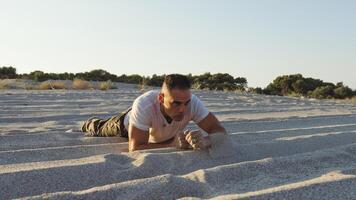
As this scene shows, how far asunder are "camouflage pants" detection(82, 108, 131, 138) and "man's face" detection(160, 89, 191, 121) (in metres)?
0.81

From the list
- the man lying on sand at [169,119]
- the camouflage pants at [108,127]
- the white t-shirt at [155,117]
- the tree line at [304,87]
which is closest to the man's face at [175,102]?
the man lying on sand at [169,119]

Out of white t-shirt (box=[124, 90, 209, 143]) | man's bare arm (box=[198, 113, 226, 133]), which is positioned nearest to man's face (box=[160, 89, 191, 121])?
white t-shirt (box=[124, 90, 209, 143])

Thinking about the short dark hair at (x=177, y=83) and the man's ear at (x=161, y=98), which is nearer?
the short dark hair at (x=177, y=83)

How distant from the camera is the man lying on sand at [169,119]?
3.45m

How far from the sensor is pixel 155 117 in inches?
146

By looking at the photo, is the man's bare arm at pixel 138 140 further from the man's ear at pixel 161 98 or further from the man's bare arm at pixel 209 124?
the man's bare arm at pixel 209 124

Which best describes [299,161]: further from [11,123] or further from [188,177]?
[11,123]

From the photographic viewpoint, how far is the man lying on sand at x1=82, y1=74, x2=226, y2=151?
3.45 metres

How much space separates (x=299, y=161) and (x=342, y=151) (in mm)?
538

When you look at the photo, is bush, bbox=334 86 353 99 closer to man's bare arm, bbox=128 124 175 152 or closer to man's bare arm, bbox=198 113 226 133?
man's bare arm, bbox=198 113 226 133

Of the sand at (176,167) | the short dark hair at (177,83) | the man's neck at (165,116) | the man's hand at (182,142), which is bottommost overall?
the sand at (176,167)

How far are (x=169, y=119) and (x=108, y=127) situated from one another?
899mm

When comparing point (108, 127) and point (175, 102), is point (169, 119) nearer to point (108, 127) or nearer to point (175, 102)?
point (175, 102)

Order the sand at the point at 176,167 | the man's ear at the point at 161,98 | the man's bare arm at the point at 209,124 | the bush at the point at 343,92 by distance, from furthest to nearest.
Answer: the bush at the point at 343,92 < the man's bare arm at the point at 209,124 < the man's ear at the point at 161,98 < the sand at the point at 176,167
